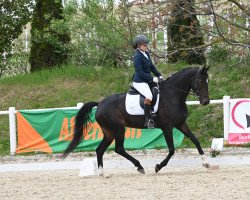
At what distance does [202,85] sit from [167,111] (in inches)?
29.3

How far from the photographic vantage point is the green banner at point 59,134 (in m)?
15.9

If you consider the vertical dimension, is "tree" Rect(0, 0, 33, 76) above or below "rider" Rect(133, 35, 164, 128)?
above

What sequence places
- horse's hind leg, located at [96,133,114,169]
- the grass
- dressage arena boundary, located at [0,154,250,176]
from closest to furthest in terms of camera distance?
horse's hind leg, located at [96,133,114,169] → dressage arena boundary, located at [0,154,250,176] → the grass

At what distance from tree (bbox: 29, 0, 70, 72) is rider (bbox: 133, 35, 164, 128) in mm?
10117

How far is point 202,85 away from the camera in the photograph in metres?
11.7

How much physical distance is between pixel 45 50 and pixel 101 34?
88.7 inches

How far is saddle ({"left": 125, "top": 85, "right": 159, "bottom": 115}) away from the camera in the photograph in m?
11.7

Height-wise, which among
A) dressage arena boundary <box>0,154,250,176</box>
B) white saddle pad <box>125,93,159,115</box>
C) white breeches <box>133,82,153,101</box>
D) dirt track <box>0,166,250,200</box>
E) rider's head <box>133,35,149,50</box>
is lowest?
dressage arena boundary <box>0,154,250,176</box>

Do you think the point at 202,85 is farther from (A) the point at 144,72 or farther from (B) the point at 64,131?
(B) the point at 64,131

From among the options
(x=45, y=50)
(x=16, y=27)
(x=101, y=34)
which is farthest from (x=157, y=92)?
(x=16, y=27)

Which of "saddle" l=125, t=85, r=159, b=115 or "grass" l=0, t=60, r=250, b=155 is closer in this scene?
"saddle" l=125, t=85, r=159, b=115

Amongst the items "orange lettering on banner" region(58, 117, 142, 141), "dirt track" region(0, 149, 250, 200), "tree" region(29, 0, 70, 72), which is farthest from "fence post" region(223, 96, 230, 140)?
"tree" region(29, 0, 70, 72)

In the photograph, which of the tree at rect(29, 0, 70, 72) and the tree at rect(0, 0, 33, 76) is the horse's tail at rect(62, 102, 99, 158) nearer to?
the tree at rect(29, 0, 70, 72)

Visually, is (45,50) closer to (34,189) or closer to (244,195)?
(34,189)
